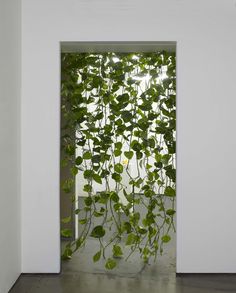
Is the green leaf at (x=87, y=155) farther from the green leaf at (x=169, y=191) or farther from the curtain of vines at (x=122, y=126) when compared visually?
the green leaf at (x=169, y=191)

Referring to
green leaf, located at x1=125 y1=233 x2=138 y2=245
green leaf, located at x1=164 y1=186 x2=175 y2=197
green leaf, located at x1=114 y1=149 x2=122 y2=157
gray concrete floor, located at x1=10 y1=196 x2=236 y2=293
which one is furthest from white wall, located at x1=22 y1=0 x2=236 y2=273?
green leaf, located at x1=114 y1=149 x2=122 y2=157

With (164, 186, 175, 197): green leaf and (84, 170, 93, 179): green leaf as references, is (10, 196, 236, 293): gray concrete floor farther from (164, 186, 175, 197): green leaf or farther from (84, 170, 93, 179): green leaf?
(84, 170, 93, 179): green leaf

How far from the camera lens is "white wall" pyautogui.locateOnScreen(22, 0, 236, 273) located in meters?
2.84
